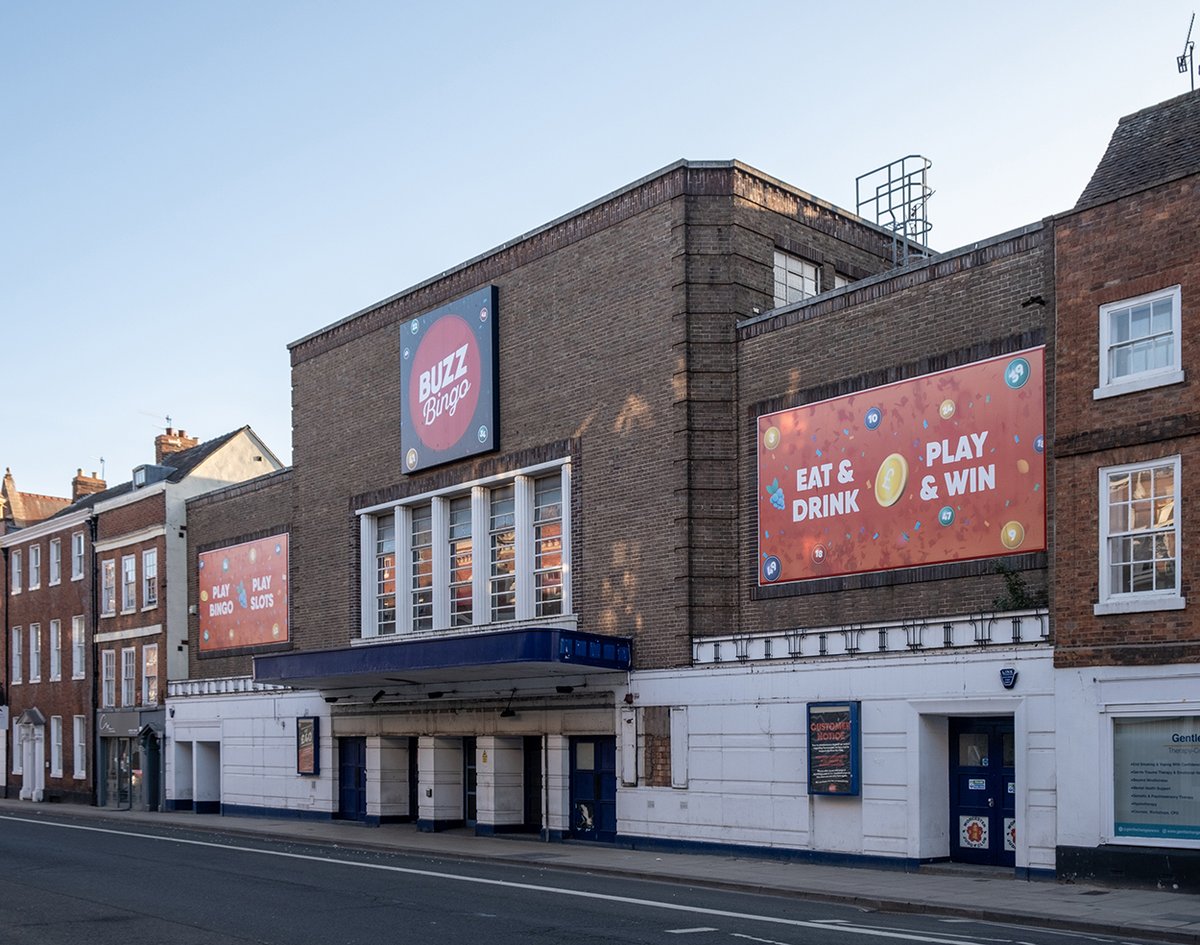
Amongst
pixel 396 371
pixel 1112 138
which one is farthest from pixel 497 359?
pixel 1112 138

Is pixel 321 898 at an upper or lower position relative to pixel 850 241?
lower

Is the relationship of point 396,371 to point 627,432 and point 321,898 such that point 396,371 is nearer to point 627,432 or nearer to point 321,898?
point 627,432

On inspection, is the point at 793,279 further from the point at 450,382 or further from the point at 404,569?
the point at 404,569

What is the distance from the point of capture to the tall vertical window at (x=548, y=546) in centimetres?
2884

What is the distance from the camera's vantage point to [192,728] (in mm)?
41719

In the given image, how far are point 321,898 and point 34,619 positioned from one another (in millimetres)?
38932

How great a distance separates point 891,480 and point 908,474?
38 centimetres

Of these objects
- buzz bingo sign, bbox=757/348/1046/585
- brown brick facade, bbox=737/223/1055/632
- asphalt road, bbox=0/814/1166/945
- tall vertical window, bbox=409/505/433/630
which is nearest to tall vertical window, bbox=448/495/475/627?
tall vertical window, bbox=409/505/433/630

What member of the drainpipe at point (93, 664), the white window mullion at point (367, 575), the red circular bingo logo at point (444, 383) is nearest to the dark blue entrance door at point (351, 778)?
the white window mullion at point (367, 575)

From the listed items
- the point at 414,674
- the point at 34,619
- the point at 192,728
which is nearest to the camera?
the point at 414,674

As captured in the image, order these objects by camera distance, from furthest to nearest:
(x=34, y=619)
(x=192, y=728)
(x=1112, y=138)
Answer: (x=34, y=619) → (x=192, y=728) → (x=1112, y=138)

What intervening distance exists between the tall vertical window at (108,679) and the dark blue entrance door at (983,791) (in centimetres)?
3324

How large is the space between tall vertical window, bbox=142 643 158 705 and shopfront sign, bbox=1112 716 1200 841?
3310 centimetres

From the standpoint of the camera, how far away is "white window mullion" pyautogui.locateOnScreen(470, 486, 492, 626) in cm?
3052
